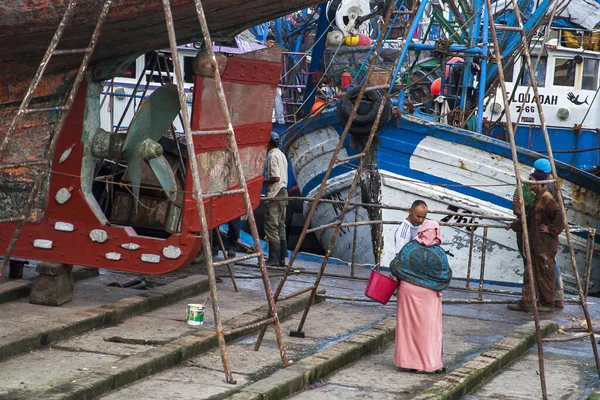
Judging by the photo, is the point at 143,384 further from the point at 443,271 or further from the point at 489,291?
the point at 489,291

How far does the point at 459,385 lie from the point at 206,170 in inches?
123

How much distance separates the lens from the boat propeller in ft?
29.9

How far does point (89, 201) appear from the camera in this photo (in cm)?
915

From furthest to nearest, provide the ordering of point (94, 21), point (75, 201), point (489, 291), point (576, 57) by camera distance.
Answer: point (576, 57), point (489, 291), point (75, 201), point (94, 21)

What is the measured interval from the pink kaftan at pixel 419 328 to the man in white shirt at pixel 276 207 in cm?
453

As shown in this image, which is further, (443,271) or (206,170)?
(206,170)

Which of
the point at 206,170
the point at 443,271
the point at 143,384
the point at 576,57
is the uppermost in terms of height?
the point at 576,57

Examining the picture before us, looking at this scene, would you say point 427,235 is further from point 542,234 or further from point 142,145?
point 542,234

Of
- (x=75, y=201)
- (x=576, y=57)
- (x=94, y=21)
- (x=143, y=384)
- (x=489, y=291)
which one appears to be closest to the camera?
(x=143, y=384)

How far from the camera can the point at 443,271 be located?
7.78 meters

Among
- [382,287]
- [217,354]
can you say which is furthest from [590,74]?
[217,354]

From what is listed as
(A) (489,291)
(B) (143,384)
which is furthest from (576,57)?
(B) (143,384)

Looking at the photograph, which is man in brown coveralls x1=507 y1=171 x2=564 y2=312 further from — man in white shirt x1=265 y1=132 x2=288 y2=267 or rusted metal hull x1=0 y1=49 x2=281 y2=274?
rusted metal hull x1=0 y1=49 x2=281 y2=274

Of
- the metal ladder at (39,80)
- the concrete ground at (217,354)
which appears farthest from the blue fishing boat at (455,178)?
the metal ladder at (39,80)
